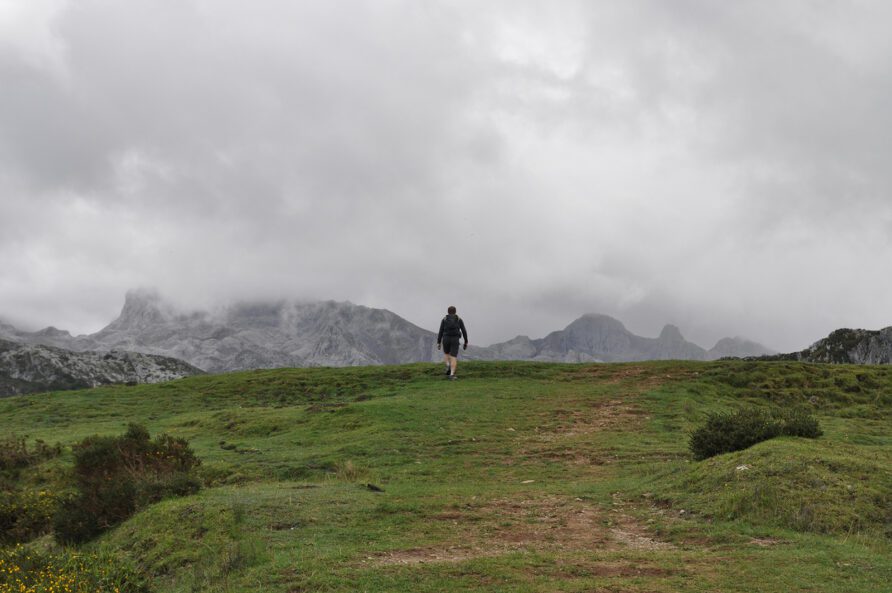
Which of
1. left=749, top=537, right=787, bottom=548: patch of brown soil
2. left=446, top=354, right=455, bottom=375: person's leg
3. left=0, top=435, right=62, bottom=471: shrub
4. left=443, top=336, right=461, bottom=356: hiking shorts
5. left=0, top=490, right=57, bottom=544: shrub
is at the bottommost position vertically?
left=0, top=490, right=57, bottom=544: shrub

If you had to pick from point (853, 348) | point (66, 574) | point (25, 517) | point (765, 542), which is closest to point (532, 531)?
point (765, 542)

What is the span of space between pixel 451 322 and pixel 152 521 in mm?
21792

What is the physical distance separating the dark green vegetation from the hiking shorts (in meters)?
4.01

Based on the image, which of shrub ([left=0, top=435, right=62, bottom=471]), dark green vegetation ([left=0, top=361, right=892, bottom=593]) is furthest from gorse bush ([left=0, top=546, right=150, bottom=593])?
shrub ([left=0, top=435, right=62, bottom=471])

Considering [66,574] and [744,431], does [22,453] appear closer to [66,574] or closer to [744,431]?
[66,574]

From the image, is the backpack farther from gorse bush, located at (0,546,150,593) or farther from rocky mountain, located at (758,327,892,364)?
rocky mountain, located at (758,327,892,364)

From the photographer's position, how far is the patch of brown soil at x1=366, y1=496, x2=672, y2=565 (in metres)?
10.9

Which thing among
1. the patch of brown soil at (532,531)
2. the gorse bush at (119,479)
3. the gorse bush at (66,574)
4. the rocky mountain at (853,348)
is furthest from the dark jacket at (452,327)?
the rocky mountain at (853,348)

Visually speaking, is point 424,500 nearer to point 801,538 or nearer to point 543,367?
point 801,538

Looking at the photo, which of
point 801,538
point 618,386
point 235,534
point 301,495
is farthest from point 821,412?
point 235,534

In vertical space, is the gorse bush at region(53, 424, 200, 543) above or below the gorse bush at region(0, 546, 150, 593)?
above

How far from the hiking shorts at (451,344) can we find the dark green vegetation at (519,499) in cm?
401

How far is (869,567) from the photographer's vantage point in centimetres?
945

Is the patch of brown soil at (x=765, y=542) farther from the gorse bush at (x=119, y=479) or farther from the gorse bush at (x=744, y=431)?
the gorse bush at (x=119, y=479)
